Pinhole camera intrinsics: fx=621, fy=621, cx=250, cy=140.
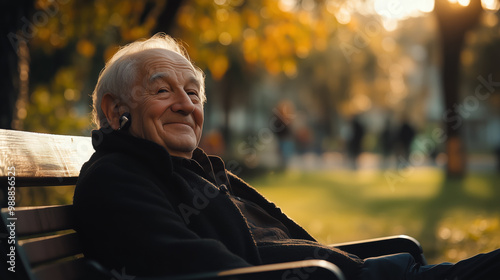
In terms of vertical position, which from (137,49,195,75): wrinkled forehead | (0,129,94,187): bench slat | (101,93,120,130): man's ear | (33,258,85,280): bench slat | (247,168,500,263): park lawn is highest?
(137,49,195,75): wrinkled forehead

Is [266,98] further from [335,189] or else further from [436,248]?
[436,248]

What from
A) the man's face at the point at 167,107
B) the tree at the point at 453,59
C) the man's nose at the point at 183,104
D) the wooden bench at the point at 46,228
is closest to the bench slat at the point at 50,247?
the wooden bench at the point at 46,228

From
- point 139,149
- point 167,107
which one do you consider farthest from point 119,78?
point 139,149

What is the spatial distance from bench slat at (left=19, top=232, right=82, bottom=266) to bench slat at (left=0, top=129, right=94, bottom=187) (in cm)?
25

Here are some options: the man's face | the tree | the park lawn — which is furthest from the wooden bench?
the tree

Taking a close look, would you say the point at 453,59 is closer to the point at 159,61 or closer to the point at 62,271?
the point at 159,61

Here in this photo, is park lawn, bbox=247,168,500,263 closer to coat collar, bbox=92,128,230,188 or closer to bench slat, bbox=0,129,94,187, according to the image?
coat collar, bbox=92,128,230,188

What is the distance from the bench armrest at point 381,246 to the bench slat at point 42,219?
54.1 inches

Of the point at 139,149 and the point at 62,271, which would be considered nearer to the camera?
the point at 62,271

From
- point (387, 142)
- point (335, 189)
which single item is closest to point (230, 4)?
point (335, 189)

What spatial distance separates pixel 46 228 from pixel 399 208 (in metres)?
9.29

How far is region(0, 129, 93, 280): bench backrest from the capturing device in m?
2.12

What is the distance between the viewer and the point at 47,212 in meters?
2.42

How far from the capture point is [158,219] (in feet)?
7.46
